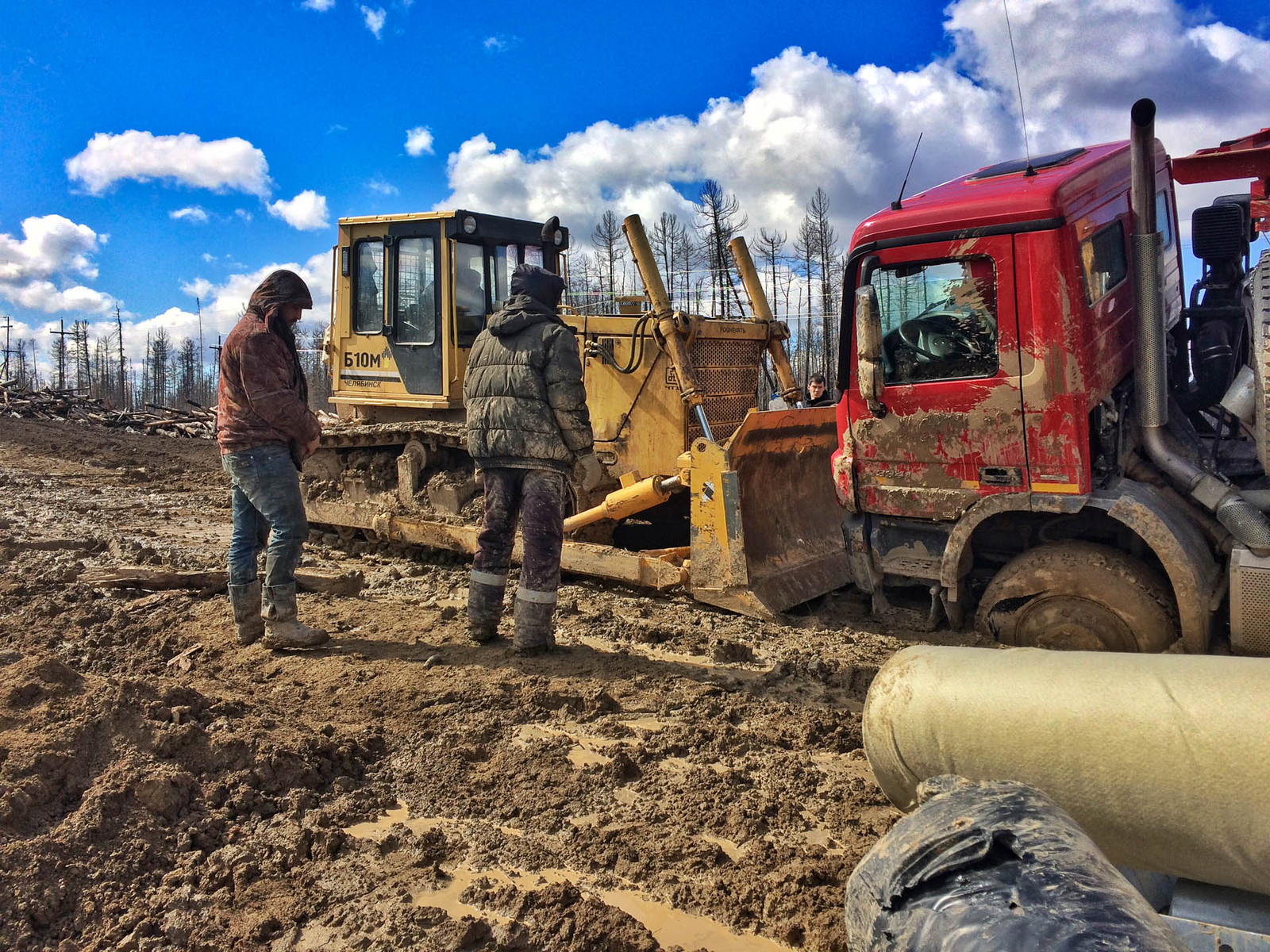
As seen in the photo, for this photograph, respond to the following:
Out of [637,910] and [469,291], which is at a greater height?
[469,291]

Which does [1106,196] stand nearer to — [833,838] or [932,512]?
[932,512]

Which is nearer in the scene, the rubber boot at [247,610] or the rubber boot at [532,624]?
the rubber boot at [532,624]

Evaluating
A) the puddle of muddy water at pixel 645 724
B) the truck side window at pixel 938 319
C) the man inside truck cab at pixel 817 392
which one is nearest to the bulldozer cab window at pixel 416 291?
the man inside truck cab at pixel 817 392

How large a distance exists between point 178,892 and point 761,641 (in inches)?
136

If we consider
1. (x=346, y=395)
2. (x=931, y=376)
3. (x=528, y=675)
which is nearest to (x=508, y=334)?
(x=528, y=675)

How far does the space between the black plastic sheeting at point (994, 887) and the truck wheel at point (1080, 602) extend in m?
2.28

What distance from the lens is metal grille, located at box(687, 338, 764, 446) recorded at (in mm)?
7211

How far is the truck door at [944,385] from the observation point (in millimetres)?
4152

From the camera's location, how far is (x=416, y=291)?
805 centimetres

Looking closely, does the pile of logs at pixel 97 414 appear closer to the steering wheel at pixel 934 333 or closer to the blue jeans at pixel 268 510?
the blue jeans at pixel 268 510

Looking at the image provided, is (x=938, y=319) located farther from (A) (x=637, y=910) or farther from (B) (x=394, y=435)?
(B) (x=394, y=435)

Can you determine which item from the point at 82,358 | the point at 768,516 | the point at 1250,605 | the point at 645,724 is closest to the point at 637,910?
the point at 645,724

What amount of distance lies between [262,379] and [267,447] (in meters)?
0.39

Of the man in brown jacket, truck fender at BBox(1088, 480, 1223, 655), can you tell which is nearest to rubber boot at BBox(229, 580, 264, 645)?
the man in brown jacket
